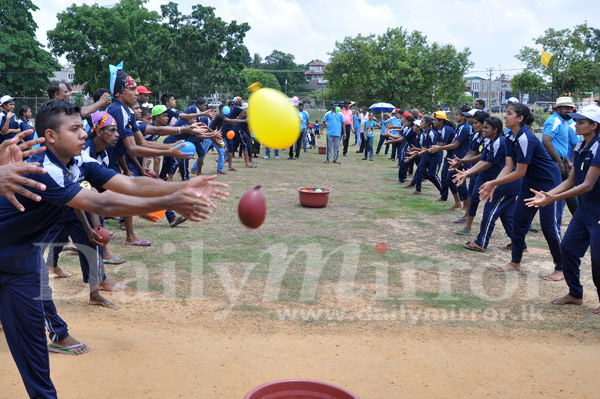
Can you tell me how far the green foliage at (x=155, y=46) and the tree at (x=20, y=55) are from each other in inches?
150

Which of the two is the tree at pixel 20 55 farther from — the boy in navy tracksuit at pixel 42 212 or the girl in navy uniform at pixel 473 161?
the boy in navy tracksuit at pixel 42 212

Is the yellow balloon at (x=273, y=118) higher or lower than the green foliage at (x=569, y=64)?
lower

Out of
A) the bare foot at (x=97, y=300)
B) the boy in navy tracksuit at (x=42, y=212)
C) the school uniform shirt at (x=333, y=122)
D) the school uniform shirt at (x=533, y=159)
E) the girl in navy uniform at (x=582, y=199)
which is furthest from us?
the school uniform shirt at (x=333, y=122)

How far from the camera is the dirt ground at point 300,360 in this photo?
4.41 meters

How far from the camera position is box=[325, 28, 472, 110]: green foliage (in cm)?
5172

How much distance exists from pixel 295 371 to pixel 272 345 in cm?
57

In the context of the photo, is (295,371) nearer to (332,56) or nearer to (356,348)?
(356,348)

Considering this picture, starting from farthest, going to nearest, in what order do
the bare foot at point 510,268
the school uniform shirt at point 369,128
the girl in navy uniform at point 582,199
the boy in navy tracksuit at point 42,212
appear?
1. the school uniform shirt at point 369,128
2. the bare foot at point 510,268
3. the girl in navy uniform at point 582,199
4. the boy in navy tracksuit at point 42,212

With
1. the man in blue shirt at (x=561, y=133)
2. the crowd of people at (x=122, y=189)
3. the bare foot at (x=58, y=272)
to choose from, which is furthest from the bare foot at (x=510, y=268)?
the bare foot at (x=58, y=272)

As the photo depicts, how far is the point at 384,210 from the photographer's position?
12047 millimetres

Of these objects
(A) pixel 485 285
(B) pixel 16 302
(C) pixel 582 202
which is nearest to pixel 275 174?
(A) pixel 485 285

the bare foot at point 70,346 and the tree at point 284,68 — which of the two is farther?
the tree at point 284,68

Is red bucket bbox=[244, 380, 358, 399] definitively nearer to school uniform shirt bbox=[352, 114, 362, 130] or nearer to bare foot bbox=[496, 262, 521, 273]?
bare foot bbox=[496, 262, 521, 273]

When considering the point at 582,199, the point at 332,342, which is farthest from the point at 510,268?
the point at 332,342
